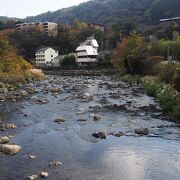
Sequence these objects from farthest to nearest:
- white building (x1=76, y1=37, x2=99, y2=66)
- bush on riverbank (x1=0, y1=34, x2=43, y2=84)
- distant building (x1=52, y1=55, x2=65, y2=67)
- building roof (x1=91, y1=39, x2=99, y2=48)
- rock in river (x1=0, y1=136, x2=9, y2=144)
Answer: building roof (x1=91, y1=39, x2=99, y2=48)
distant building (x1=52, y1=55, x2=65, y2=67)
white building (x1=76, y1=37, x2=99, y2=66)
bush on riverbank (x1=0, y1=34, x2=43, y2=84)
rock in river (x1=0, y1=136, x2=9, y2=144)

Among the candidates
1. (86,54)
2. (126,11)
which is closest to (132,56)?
(86,54)

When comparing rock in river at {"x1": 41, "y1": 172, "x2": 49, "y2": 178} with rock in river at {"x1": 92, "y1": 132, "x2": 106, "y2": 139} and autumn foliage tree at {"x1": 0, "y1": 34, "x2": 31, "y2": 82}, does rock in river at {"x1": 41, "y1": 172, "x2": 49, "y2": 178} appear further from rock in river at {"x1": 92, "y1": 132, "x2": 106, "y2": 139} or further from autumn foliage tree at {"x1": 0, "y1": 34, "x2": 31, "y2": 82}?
autumn foliage tree at {"x1": 0, "y1": 34, "x2": 31, "y2": 82}

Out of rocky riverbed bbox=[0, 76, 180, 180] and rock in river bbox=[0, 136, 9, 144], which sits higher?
rock in river bbox=[0, 136, 9, 144]

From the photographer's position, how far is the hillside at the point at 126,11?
408 ft

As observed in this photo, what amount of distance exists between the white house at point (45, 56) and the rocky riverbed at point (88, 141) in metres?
71.5

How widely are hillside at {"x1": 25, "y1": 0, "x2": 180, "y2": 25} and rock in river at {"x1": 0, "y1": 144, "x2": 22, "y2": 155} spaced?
113083 mm

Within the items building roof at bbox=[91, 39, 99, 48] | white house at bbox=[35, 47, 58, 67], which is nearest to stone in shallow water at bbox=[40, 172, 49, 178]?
building roof at bbox=[91, 39, 99, 48]

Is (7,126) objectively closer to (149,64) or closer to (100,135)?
(100,135)

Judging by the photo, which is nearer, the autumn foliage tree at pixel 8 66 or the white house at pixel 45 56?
the autumn foliage tree at pixel 8 66

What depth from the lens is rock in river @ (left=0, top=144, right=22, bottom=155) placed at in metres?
12.9

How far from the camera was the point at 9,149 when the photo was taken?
42.8ft

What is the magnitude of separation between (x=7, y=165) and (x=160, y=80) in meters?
21.6

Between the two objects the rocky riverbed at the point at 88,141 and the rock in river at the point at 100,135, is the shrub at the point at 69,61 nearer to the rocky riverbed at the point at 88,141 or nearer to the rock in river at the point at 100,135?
the rocky riverbed at the point at 88,141

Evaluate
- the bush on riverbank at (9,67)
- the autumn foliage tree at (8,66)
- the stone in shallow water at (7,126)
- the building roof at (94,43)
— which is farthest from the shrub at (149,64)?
the building roof at (94,43)
